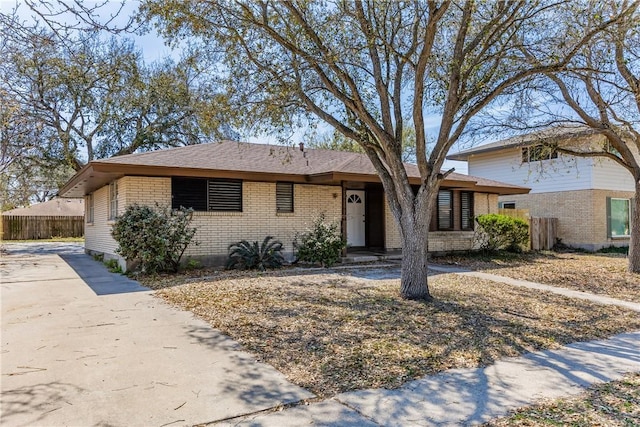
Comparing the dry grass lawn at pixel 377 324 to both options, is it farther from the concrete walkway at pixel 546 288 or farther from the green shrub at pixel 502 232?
the green shrub at pixel 502 232

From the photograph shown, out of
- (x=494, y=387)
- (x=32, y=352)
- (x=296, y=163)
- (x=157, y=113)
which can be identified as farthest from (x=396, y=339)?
(x=157, y=113)

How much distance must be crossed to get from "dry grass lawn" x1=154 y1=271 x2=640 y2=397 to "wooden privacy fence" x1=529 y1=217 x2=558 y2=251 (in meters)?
10.2

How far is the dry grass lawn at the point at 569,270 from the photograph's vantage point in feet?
31.9

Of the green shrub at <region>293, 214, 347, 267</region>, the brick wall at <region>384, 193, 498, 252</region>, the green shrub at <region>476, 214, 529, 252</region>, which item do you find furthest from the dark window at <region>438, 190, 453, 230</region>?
the green shrub at <region>293, 214, 347, 267</region>

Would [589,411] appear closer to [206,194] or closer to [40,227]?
[206,194]

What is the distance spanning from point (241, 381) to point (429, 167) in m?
4.91

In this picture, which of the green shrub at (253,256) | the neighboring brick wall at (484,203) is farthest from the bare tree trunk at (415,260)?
the neighboring brick wall at (484,203)

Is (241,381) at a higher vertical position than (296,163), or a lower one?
lower

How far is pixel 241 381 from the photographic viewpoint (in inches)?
159

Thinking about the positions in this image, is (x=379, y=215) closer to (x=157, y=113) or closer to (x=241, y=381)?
(x=241, y=381)

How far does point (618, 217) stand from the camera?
20.0 metres

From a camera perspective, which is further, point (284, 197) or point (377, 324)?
point (284, 197)

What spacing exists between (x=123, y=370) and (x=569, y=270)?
1194cm

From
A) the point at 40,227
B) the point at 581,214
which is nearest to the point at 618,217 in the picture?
the point at 581,214
